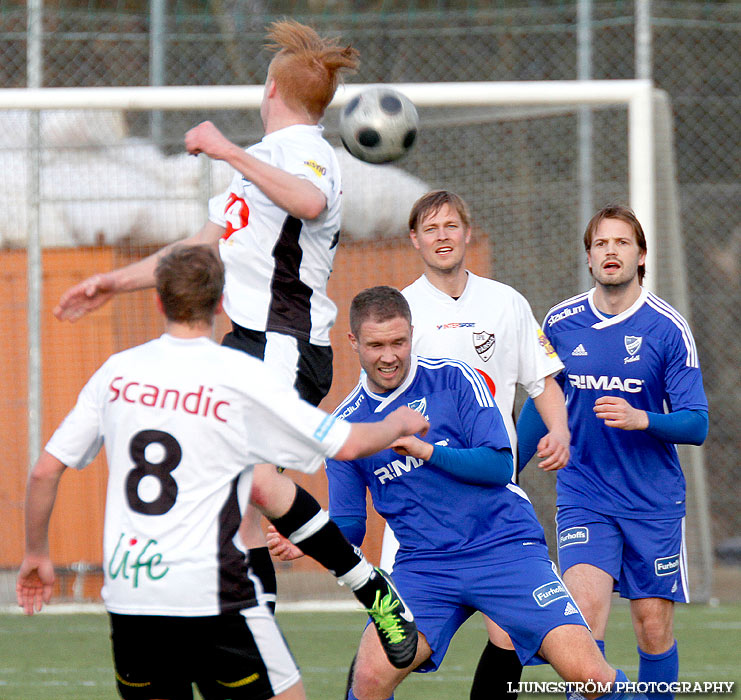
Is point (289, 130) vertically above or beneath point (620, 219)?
above

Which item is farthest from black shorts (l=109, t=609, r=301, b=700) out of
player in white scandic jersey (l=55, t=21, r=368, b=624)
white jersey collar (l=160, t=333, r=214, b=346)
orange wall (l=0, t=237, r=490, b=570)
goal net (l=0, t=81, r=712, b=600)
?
orange wall (l=0, t=237, r=490, b=570)

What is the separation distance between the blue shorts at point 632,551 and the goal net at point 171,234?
3.35 metres

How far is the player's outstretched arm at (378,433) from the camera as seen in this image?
3070 millimetres

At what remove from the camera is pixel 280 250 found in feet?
12.5

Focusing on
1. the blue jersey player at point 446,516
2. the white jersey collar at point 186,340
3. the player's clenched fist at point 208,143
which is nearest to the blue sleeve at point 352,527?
the blue jersey player at point 446,516

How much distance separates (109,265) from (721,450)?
524 centimetres

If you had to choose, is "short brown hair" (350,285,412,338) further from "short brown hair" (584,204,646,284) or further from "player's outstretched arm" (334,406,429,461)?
"short brown hair" (584,204,646,284)

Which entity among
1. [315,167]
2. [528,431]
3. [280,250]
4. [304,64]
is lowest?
[528,431]

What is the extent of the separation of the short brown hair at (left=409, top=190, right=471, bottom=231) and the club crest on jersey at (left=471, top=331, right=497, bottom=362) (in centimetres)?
45

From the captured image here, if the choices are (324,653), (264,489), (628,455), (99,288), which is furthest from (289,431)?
(324,653)

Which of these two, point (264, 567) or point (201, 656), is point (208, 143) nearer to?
point (264, 567)

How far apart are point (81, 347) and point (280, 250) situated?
494cm

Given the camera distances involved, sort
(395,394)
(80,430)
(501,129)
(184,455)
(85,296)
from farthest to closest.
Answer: (501,129), (395,394), (85,296), (80,430), (184,455)

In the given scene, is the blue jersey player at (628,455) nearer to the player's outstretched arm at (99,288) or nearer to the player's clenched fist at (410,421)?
the player's clenched fist at (410,421)
